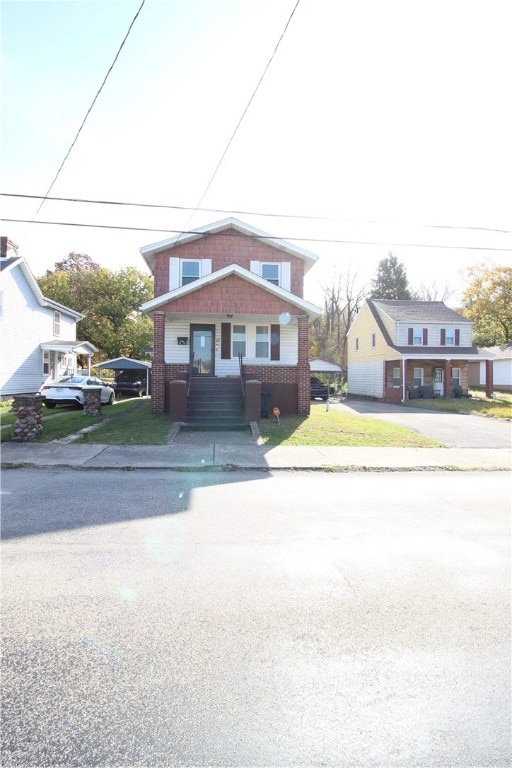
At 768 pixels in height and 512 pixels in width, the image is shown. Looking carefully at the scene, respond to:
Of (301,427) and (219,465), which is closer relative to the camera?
(219,465)

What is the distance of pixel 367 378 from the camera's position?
113ft

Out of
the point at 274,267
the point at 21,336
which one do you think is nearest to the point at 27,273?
→ the point at 21,336

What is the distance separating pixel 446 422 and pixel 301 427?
23.0ft

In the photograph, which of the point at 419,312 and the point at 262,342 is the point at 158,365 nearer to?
the point at 262,342

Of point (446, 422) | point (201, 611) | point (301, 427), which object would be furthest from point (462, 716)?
point (446, 422)

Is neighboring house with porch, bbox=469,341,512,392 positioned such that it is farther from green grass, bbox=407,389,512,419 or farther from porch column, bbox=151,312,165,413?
porch column, bbox=151,312,165,413

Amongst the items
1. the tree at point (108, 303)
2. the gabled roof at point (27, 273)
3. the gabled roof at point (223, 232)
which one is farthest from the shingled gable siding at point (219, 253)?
the tree at point (108, 303)

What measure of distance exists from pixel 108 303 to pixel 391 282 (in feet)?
108

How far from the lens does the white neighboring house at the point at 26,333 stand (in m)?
23.7

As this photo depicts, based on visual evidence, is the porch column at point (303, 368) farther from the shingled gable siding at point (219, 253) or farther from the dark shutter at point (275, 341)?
the shingled gable siding at point (219, 253)

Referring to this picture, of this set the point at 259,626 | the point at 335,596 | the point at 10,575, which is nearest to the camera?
the point at 259,626

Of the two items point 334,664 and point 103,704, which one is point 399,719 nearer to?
point 334,664

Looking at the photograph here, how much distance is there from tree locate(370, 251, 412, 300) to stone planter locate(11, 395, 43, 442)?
4753 cm

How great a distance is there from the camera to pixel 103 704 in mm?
2309
